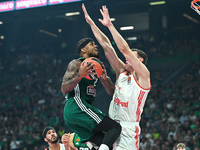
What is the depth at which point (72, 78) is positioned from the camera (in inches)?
164

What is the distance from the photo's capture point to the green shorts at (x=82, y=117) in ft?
13.7

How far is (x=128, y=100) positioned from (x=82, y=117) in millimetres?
703

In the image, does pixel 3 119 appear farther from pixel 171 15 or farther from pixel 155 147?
pixel 171 15

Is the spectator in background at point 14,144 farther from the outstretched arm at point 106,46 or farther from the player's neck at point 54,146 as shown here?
the outstretched arm at point 106,46

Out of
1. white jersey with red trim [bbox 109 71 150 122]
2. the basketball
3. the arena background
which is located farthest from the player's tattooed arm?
the arena background

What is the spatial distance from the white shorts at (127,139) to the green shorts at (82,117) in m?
0.37

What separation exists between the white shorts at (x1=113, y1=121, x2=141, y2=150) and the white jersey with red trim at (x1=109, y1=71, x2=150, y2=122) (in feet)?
0.33

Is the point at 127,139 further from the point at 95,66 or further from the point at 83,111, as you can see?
the point at 95,66

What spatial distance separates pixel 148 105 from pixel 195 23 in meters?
7.31

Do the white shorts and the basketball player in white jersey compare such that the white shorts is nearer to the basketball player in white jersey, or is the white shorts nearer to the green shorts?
the basketball player in white jersey

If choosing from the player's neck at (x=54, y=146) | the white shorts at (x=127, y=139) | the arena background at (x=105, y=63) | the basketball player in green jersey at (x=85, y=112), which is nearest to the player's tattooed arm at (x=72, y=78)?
the basketball player in green jersey at (x=85, y=112)

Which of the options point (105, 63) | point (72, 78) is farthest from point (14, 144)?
point (72, 78)

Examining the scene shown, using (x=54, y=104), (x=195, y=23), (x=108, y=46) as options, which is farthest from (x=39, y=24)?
(x=108, y=46)

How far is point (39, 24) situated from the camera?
69.2ft
